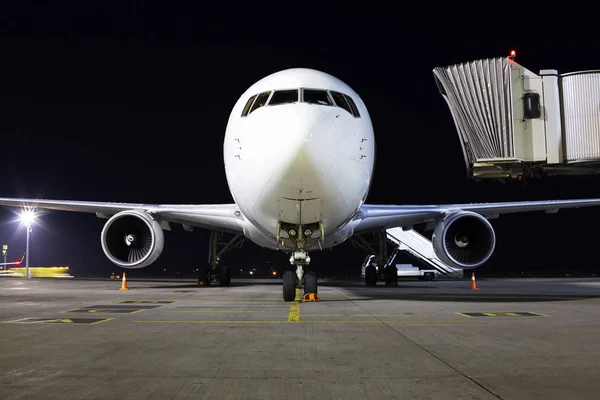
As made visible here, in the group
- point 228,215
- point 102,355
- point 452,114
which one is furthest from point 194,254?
point 102,355

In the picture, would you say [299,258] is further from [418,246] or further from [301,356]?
[418,246]

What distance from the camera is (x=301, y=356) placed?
4621mm

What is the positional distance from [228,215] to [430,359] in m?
10.5

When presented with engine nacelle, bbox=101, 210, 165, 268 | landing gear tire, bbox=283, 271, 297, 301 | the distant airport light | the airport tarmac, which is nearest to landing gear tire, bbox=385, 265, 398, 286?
engine nacelle, bbox=101, 210, 165, 268

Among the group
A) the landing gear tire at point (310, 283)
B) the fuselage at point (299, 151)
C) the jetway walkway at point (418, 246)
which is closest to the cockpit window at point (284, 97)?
the fuselage at point (299, 151)

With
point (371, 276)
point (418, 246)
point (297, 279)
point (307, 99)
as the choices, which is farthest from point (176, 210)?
point (418, 246)

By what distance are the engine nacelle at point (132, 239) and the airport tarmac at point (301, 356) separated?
280 inches

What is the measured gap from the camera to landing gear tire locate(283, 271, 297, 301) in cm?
1062

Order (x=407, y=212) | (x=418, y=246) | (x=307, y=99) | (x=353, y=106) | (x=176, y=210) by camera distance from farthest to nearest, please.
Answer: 1. (x=418, y=246)
2. (x=176, y=210)
3. (x=407, y=212)
4. (x=353, y=106)
5. (x=307, y=99)

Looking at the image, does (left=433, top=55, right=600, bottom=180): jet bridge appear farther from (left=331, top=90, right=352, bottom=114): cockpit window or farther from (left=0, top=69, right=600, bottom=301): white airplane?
(left=331, top=90, right=352, bottom=114): cockpit window

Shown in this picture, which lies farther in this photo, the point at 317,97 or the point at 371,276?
the point at 371,276

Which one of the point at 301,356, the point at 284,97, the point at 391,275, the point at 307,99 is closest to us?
the point at 301,356

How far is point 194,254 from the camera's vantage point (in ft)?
233

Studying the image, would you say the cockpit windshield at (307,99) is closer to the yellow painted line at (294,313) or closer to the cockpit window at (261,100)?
the cockpit window at (261,100)
